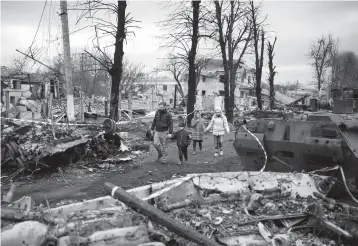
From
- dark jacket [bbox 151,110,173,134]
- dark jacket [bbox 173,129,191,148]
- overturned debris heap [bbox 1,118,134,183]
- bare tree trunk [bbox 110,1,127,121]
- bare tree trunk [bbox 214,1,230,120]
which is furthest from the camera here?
bare tree trunk [bbox 214,1,230,120]

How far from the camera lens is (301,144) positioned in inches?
239

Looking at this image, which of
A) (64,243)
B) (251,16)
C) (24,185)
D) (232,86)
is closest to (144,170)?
(24,185)

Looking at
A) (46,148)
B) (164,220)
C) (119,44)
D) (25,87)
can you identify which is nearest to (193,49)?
(119,44)

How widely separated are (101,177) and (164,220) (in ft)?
17.0

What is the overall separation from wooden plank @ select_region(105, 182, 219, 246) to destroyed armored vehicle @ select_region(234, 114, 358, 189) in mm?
3124

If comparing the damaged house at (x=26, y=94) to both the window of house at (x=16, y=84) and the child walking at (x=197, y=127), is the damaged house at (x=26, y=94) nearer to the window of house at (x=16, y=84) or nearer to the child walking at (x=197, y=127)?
the window of house at (x=16, y=84)

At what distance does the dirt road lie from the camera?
22.9 feet

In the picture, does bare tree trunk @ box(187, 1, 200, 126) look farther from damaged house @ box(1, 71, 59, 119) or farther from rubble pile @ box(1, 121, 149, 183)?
rubble pile @ box(1, 121, 149, 183)

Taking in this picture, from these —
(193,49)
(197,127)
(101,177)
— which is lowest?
(101,177)

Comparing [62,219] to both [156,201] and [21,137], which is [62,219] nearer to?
[156,201]

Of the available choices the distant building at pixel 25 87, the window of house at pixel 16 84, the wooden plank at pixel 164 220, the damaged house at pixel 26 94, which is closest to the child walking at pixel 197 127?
the damaged house at pixel 26 94

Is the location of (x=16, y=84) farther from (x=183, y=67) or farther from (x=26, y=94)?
(x=183, y=67)

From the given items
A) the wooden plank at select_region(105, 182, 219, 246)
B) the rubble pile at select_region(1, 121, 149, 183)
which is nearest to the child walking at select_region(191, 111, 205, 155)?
the rubble pile at select_region(1, 121, 149, 183)

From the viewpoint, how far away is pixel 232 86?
24844 mm
